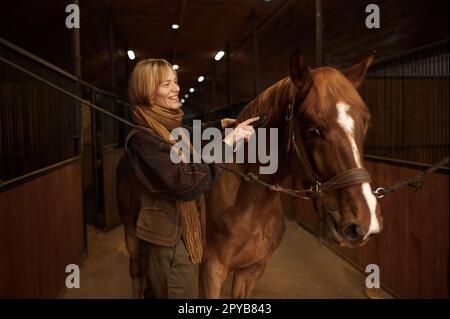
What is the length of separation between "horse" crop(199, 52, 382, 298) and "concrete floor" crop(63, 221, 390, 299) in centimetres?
124

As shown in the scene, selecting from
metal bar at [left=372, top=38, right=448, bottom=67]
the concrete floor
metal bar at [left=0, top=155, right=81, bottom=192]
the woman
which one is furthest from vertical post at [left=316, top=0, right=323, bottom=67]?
metal bar at [left=0, top=155, right=81, bottom=192]

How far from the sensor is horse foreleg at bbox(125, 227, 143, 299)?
2236 mm

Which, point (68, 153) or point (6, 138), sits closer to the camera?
point (6, 138)

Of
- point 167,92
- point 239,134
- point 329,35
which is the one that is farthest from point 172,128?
point 329,35

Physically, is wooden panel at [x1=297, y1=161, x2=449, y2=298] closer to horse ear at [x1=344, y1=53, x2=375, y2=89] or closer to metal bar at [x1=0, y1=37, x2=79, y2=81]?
horse ear at [x1=344, y1=53, x2=375, y2=89]

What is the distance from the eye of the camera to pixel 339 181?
0.94 meters

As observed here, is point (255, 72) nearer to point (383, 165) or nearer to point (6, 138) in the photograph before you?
point (383, 165)

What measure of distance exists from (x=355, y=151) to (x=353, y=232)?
23 centimetres

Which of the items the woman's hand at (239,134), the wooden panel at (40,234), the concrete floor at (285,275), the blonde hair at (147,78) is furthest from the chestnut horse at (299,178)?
the concrete floor at (285,275)

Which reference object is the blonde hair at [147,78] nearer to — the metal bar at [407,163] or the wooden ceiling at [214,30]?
the wooden ceiling at [214,30]

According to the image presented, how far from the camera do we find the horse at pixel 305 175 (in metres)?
0.93

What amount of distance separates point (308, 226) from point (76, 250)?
2594 millimetres
